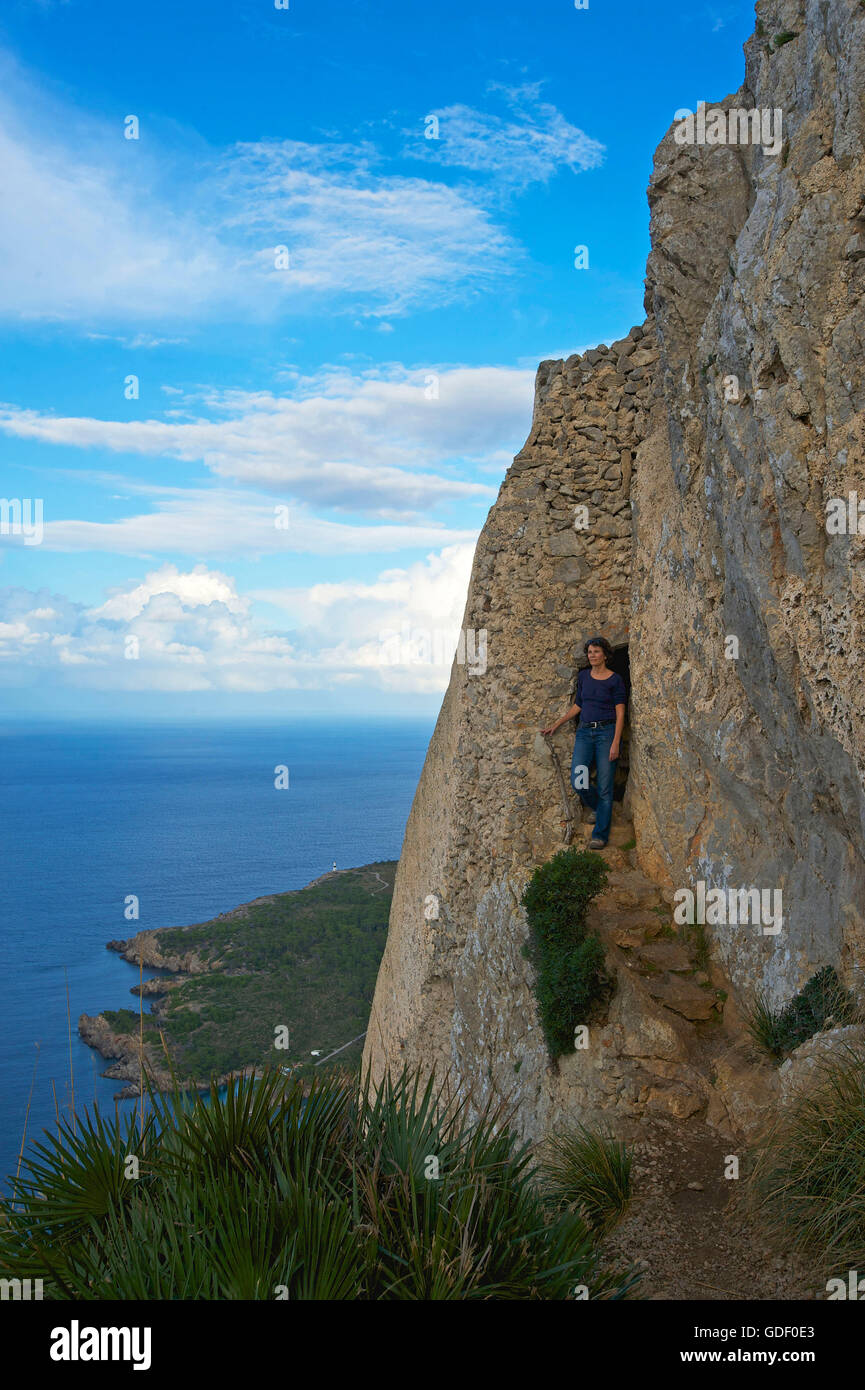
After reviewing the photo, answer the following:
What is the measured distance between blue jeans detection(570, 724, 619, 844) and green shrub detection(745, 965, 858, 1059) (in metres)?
2.89

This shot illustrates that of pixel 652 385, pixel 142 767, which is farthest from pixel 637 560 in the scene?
pixel 142 767

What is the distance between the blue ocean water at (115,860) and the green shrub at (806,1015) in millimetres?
4616

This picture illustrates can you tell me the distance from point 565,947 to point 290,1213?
4.54 metres

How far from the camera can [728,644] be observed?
7227 millimetres

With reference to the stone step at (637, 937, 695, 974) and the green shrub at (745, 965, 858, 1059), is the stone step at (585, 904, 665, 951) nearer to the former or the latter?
the stone step at (637, 937, 695, 974)

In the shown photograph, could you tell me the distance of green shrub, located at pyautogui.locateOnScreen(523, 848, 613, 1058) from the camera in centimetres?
720

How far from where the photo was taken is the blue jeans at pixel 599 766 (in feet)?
30.2

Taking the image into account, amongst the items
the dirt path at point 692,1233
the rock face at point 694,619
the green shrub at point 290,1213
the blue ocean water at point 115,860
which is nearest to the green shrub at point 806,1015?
the rock face at point 694,619

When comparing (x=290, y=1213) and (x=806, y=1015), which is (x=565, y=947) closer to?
(x=806, y=1015)

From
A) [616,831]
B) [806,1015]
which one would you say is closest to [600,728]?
[616,831]

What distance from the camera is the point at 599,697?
916cm

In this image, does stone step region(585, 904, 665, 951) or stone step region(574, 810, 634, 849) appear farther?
stone step region(574, 810, 634, 849)

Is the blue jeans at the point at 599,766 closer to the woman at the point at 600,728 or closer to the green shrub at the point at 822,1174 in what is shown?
the woman at the point at 600,728

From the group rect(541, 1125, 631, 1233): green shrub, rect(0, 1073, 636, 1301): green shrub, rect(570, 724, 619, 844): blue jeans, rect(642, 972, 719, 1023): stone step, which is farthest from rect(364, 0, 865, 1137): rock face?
rect(0, 1073, 636, 1301): green shrub
